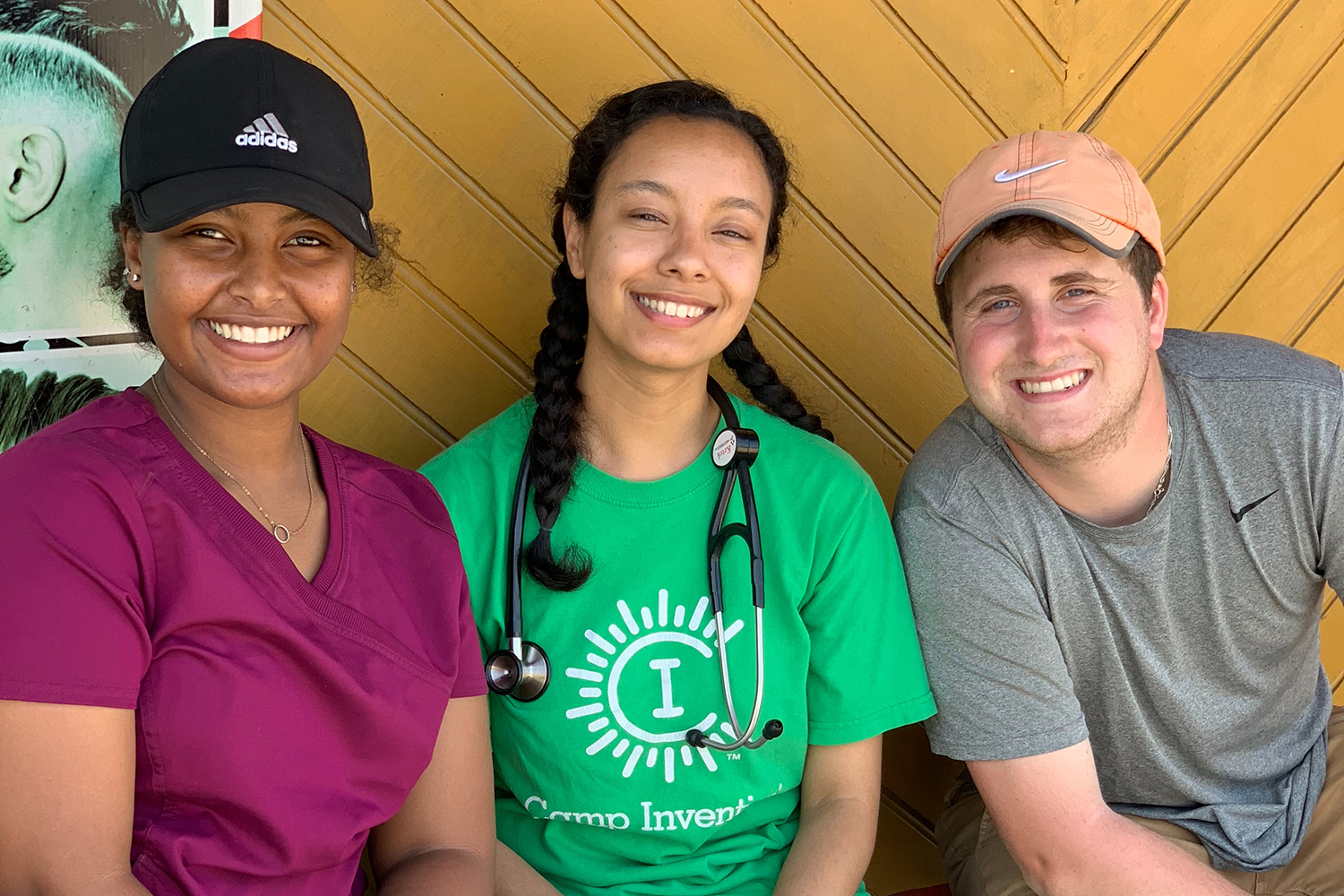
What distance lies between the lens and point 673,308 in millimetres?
1762

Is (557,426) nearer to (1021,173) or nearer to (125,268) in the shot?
(125,268)

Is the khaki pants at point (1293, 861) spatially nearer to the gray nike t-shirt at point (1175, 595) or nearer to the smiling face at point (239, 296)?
the gray nike t-shirt at point (1175, 595)

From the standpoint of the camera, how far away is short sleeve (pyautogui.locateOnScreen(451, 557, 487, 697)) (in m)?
1.55

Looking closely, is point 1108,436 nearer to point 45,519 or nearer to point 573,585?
point 573,585

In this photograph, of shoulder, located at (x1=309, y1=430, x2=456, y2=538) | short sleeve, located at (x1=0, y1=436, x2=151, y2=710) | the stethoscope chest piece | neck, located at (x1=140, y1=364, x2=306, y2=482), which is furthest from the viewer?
the stethoscope chest piece

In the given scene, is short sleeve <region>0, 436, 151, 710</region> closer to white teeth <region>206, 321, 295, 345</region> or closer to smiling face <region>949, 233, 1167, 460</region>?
white teeth <region>206, 321, 295, 345</region>

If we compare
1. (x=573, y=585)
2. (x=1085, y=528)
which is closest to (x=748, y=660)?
(x=573, y=585)

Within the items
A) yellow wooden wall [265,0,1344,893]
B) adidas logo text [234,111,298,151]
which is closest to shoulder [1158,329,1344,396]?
yellow wooden wall [265,0,1344,893]

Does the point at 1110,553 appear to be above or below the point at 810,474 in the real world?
above

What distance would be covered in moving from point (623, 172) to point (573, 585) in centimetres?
62

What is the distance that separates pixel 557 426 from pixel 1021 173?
805mm

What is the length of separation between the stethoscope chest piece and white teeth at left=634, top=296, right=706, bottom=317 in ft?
1.68

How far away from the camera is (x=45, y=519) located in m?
1.23

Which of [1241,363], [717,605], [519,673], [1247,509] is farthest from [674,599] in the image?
[1241,363]
